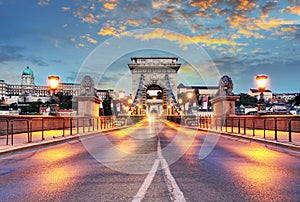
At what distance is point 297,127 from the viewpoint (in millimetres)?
18250

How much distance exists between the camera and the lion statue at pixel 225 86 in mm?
27214

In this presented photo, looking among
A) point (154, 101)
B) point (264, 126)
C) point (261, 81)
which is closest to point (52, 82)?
point (261, 81)

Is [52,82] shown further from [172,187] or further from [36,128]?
[172,187]

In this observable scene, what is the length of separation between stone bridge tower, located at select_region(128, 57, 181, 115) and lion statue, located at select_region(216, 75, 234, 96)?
66.5 m

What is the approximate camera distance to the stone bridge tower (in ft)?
319

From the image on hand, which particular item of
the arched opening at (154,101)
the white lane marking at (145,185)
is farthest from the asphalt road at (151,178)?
the arched opening at (154,101)

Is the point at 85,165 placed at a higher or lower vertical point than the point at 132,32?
lower

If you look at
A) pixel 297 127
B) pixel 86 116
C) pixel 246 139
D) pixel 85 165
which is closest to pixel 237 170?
pixel 85 165

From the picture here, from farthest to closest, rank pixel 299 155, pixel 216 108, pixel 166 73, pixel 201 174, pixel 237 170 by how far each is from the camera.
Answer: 1. pixel 166 73
2. pixel 216 108
3. pixel 299 155
4. pixel 237 170
5. pixel 201 174

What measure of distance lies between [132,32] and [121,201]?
28106 mm

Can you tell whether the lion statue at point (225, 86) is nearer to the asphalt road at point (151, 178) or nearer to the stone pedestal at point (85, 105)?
the stone pedestal at point (85, 105)

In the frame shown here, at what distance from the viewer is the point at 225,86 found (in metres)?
27.5

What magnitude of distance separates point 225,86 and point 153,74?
7374 cm

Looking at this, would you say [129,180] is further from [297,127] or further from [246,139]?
[297,127]
